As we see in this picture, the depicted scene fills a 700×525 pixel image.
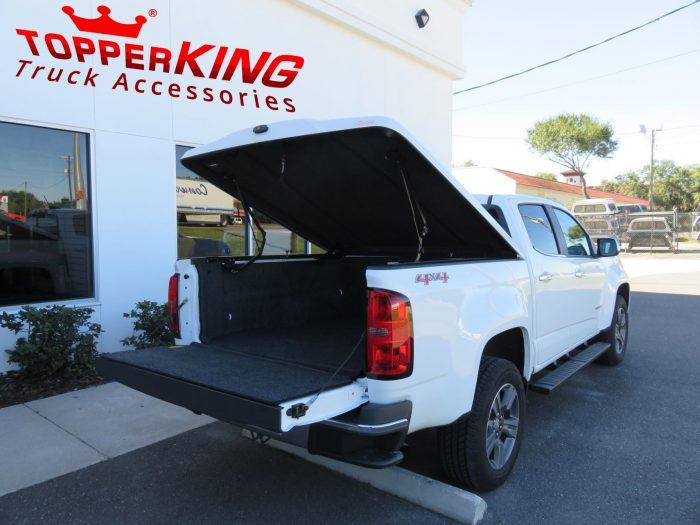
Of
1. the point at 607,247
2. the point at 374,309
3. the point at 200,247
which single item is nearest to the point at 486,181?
the point at 200,247

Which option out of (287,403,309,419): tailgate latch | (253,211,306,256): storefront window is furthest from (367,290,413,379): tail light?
(253,211,306,256): storefront window

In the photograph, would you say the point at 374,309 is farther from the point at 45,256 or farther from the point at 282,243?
the point at 282,243

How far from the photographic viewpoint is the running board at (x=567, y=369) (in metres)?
4.23

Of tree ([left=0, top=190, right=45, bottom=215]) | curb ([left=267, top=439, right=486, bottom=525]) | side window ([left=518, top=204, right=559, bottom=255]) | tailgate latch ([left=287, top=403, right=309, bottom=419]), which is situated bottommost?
curb ([left=267, top=439, right=486, bottom=525])

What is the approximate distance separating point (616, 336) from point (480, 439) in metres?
3.89

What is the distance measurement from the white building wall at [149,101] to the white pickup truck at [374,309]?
8.44ft

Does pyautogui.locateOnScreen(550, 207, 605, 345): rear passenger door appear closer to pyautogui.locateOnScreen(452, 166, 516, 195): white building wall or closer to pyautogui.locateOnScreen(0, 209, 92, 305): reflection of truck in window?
pyautogui.locateOnScreen(0, 209, 92, 305): reflection of truck in window

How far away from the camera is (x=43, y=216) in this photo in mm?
5988

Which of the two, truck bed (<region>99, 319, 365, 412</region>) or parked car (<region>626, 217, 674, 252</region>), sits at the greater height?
parked car (<region>626, 217, 674, 252</region>)

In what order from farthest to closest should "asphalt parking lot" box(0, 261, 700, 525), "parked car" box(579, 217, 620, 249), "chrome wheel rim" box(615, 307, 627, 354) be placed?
"parked car" box(579, 217, 620, 249) → "chrome wheel rim" box(615, 307, 627, 354) → "asphalt parking lot" box(0, 261, 700, 525)

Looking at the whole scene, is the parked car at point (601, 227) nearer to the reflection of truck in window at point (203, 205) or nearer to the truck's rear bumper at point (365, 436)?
the reflection of truck in window at point (203, 205)

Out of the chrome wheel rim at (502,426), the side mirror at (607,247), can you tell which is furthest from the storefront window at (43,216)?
the side mirror at (607,247)

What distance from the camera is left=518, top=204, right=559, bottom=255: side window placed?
454 centimetres

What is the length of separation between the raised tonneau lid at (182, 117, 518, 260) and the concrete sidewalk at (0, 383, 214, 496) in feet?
6.84
